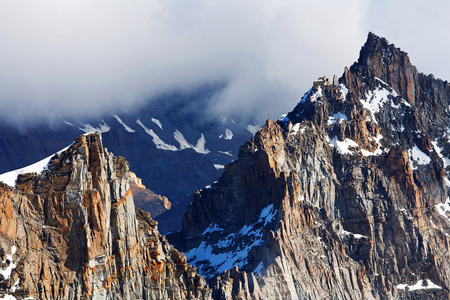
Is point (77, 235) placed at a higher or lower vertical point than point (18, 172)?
lower

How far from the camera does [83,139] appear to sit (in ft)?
583

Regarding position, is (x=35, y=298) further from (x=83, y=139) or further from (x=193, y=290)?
(x=193, y=290)

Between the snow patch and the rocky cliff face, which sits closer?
the rocky cliff face

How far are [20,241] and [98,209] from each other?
566 inches

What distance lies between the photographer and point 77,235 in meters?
172

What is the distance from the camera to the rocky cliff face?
541 feet

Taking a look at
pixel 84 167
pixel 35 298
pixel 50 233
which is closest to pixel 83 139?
pixel 84 167

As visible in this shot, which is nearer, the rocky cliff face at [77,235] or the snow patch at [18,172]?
the rocky cliff face at [77,235]

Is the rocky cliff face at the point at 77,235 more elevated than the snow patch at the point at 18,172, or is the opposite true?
the snow patch at the point at 18,172

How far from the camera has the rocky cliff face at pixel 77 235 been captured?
164875 mm

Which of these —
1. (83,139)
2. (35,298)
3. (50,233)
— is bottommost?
(35,298)

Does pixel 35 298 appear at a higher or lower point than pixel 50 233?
lower

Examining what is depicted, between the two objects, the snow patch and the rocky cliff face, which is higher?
the snow patch

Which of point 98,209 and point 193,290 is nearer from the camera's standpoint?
point 98,209
